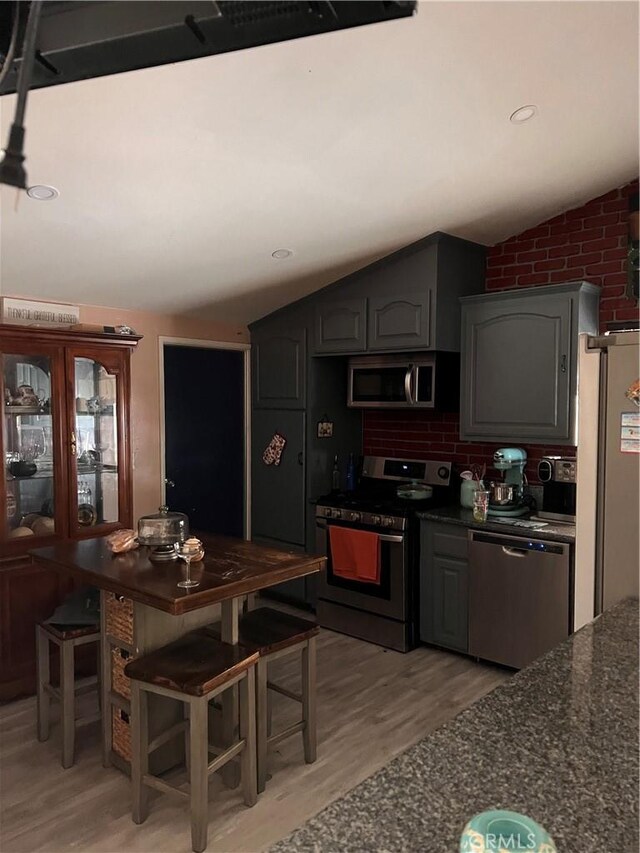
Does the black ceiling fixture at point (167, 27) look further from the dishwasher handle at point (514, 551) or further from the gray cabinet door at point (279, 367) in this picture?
the gray cabinet door at point (279, 367)

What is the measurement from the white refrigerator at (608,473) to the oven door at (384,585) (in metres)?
1.33

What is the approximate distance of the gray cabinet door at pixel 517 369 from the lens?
132 inches

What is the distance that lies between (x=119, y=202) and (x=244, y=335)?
7.10ft

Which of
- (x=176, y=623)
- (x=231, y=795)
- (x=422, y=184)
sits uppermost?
(x=422, y=184)

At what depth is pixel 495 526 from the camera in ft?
11.2

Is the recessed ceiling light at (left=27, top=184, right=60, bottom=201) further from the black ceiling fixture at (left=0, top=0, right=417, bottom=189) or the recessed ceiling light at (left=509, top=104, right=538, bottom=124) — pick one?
the recessed ceiling light at (left=509, top=104, right=538, bottom=124)

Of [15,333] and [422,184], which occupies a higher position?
[422,184]

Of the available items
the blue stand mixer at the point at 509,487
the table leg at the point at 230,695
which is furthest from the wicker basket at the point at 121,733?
the blue stand mixer at the point at 509,487

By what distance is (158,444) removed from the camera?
4.20 metres

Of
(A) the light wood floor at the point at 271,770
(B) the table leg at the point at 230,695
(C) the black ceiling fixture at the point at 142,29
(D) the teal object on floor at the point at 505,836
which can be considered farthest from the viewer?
(B) the table leg at the point at 230,695

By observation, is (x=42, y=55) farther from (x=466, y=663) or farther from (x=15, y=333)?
(x=466, y=663)

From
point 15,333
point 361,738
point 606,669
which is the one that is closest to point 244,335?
point 15,333

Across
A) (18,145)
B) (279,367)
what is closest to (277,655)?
(18,145)

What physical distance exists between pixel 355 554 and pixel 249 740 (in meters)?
1.66
